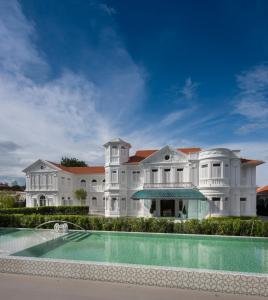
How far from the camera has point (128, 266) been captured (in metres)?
9.52

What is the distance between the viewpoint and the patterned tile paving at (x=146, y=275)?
855cm

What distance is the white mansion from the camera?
92.7 feet

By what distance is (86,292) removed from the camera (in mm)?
8461

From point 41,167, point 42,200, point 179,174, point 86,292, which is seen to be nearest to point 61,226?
point 86,292

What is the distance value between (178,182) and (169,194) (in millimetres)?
2147

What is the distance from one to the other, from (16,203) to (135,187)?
22.3 m

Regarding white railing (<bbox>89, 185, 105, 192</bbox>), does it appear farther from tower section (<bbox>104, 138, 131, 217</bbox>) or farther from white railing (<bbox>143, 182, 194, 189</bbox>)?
white railing (<bbox>143, 182, 194, 189</bbox>)

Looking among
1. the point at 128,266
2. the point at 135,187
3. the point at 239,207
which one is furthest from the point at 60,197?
the point at 128,266

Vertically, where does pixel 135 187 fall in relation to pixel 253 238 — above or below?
above

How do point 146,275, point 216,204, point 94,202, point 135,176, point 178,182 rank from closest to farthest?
point 146,275 < point 216,204 < point 178,182 < point 135,176 < point 94,202

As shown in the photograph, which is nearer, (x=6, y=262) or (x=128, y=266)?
(x=128, y=266)

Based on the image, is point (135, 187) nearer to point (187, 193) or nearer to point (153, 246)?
point (187, 193)

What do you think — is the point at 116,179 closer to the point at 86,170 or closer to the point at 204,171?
the point at 86,170

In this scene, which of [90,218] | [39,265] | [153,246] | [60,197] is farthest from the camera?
[60,197]
